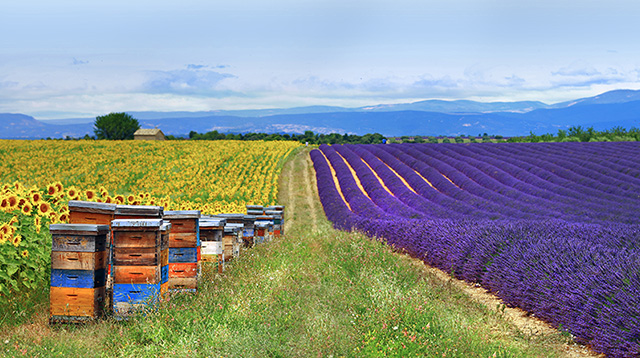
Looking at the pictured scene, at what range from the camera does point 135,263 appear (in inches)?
291

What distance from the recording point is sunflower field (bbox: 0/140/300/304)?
8.55 meters

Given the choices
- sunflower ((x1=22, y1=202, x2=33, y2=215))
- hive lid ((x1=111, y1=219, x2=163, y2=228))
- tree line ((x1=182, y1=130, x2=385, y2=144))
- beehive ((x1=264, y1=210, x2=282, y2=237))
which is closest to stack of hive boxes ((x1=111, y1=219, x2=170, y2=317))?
hive lid ((x1=111, y1=219, x2=163, y2=228))

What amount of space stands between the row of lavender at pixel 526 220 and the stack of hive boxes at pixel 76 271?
680cm

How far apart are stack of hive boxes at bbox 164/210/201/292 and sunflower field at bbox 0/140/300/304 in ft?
7.02

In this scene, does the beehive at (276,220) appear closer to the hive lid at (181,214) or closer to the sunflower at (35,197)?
the sunflower at (35,197)

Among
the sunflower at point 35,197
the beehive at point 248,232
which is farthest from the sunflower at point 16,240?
the beehive at point 248,232

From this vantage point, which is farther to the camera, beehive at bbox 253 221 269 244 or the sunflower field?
beehive at bbox 253 221 269 244

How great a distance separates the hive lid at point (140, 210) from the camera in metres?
8.04

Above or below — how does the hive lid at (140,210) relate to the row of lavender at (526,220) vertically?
above

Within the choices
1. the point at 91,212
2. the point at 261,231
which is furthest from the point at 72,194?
the point at 261,231

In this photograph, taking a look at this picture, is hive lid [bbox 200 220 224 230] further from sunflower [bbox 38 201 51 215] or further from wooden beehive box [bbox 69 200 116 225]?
sunflower [bbox 38 201 51 215]

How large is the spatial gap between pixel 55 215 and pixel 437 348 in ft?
22.6

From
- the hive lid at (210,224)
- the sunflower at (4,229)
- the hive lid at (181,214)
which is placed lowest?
the hive lid at (210,224)

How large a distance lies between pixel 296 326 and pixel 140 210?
2975 mm
